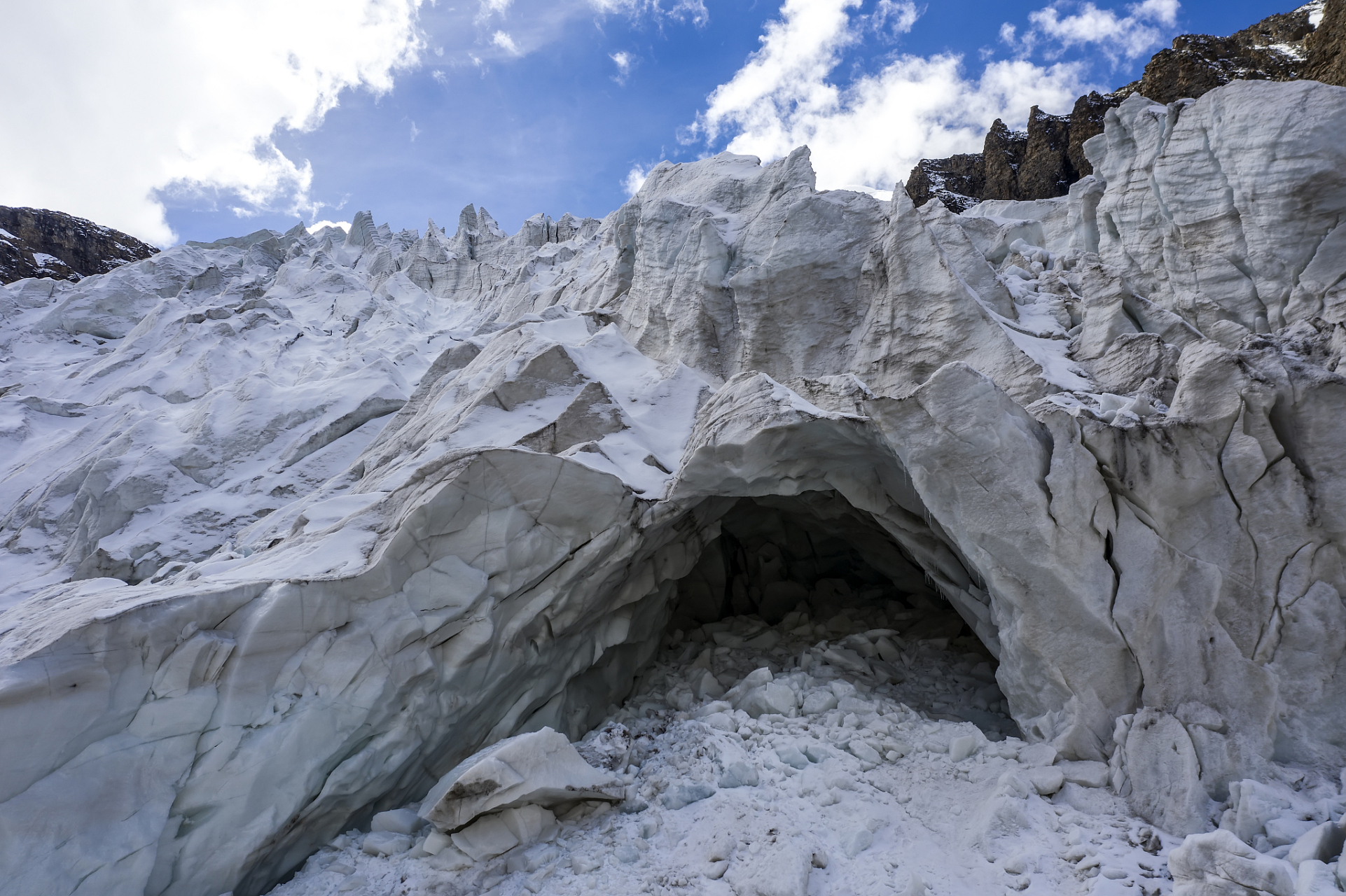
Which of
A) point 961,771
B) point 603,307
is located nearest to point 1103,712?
point 961,771

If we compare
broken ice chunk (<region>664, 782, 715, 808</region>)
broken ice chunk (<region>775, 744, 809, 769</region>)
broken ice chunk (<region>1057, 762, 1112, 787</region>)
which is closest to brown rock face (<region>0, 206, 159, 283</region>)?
broken ice chunk (<region>664, 782, 715, 808</region>)

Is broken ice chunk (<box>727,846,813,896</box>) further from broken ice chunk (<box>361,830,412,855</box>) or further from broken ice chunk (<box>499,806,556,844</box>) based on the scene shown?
broken ice chunk (<box>361,830,412,855</box>)

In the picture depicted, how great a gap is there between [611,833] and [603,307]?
10931 millimetres

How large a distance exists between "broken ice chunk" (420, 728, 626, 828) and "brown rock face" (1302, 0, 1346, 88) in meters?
27.1

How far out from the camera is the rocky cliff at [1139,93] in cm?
2196

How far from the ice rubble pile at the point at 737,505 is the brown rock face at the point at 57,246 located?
31.0 m

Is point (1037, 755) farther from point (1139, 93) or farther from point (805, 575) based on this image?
point (1139, 93)

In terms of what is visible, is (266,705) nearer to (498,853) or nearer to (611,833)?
(498,853)

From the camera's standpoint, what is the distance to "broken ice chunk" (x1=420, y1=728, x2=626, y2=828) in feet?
18.6

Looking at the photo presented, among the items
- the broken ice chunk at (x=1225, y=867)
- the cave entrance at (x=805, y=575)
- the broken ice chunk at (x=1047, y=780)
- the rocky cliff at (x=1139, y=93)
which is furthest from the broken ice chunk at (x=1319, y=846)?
the rocky cliff at (x=1139, y=93)

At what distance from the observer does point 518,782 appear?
5.72 metres

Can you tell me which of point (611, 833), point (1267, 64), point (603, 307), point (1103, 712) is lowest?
point (611, 833)

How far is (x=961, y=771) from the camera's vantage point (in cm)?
621

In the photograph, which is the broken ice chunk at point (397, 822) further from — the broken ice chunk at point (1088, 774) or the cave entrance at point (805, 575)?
the broken ice chunk at point (1088, 774)
